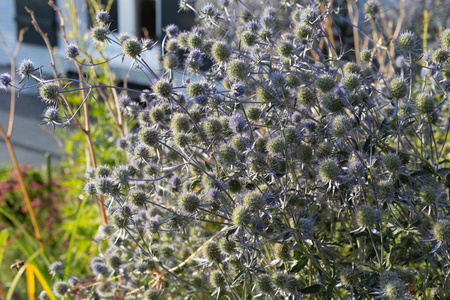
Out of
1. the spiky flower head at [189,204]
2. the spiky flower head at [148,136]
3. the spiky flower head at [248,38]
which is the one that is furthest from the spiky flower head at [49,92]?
the spiky flower head at [248,38]

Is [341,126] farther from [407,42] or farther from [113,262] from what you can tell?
[113,262]

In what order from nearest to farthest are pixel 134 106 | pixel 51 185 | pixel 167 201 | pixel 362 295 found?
pixel 362 295, pixel 134 106, pixel 167 201, pixel 51 185

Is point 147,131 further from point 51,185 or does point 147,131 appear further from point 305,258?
point 51,185

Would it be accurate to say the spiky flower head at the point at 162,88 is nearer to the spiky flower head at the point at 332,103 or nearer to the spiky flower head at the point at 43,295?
the spiky flower head at the point at 332,103

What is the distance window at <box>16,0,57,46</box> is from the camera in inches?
459

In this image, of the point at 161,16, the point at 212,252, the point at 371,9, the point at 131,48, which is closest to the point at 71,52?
the point at 131,48

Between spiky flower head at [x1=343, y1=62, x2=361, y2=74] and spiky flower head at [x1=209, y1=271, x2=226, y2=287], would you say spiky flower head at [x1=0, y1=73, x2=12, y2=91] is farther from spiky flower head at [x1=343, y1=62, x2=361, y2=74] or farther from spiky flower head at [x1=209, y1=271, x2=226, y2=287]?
spiky flower head at [x1=343, y1=62, x2=361, y2=74]

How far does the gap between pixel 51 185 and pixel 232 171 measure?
271 centimetres

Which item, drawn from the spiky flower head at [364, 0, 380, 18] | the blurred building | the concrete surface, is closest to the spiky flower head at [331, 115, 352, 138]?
the spiky flower head at [364, 0, 380, 18]

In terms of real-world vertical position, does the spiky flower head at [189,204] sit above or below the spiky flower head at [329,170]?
below

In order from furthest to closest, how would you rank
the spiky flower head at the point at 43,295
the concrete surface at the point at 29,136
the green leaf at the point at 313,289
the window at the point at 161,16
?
the window at the point at 161,16 → the concrete surface at the point at 29,136 → the spiky flower head at the point at 43,295 → the green leaf at the point at 313,289

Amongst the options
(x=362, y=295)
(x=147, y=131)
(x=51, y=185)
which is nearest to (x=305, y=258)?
(x=362, y=295)

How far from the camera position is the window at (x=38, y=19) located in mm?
11664

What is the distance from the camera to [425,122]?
1.54 metres
